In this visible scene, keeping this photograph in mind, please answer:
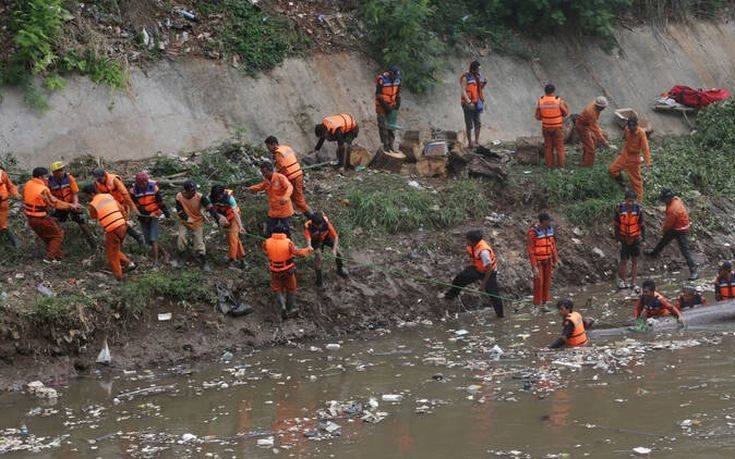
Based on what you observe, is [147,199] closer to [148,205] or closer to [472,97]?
[148,205]

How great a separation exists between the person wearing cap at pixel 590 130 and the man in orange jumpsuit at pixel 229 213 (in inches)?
277

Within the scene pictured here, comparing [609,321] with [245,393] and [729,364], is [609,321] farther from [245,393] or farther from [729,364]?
[245,393]

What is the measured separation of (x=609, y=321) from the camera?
50.5 ft

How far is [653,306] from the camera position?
48.3 feet

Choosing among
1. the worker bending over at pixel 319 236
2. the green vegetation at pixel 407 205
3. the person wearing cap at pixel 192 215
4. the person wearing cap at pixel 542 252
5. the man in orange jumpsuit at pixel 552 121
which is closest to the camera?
the person wearing cap at pixel 192 215

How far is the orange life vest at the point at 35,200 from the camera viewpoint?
1486cm

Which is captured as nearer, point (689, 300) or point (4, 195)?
point (4, 195)

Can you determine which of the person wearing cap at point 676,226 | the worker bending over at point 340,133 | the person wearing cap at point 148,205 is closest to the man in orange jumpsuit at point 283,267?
the person wearing cap at point 148,205

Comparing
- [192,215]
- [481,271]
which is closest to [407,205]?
[481,271]

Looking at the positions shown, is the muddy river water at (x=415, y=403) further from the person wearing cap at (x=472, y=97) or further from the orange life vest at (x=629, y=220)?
the person wearing cap at (x=472, y=97)

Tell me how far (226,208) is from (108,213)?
1.80 meters

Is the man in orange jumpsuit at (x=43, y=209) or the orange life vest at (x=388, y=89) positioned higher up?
the orange life vest at (x=388, y=89)

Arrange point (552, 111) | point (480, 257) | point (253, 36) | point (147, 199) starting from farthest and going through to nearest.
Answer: point (253, 36) < point (552, 111) < point (480, 257) < point (147, 199)

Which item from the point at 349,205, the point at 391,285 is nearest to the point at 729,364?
the point at 391,285
